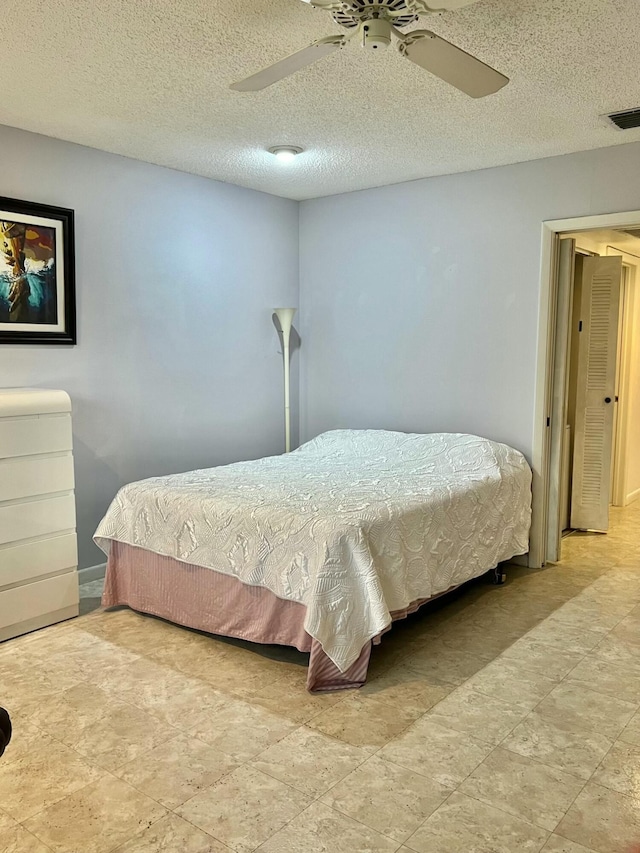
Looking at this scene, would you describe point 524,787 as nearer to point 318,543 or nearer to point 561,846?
point 561,846

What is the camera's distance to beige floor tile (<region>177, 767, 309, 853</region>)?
6.14 ft

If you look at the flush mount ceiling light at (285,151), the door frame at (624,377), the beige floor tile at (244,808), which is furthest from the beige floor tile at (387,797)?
the door frame at (624,377)

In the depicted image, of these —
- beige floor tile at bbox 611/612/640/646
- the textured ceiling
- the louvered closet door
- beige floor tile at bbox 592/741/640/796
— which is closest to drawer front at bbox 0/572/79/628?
the textured ceiling

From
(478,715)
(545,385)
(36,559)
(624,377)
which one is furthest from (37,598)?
(624,377)

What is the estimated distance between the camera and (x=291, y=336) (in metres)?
5.18

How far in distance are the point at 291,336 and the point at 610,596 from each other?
9.28ft

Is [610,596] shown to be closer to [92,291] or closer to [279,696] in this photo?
[279,696]

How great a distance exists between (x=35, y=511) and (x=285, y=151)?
233 centimetres

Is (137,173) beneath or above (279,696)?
above

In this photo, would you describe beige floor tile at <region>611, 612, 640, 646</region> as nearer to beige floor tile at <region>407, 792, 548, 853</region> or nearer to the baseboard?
beige floor tile at <region>407, 792, 548, 853</region>

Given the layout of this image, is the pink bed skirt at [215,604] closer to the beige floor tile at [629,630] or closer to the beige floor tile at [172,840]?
the beige floor tile at [172,840]

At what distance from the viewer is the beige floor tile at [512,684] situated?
103 inches

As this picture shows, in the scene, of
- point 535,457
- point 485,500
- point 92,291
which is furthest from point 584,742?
point 92,291

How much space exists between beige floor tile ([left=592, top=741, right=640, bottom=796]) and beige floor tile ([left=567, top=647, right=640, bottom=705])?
1.19 feet
